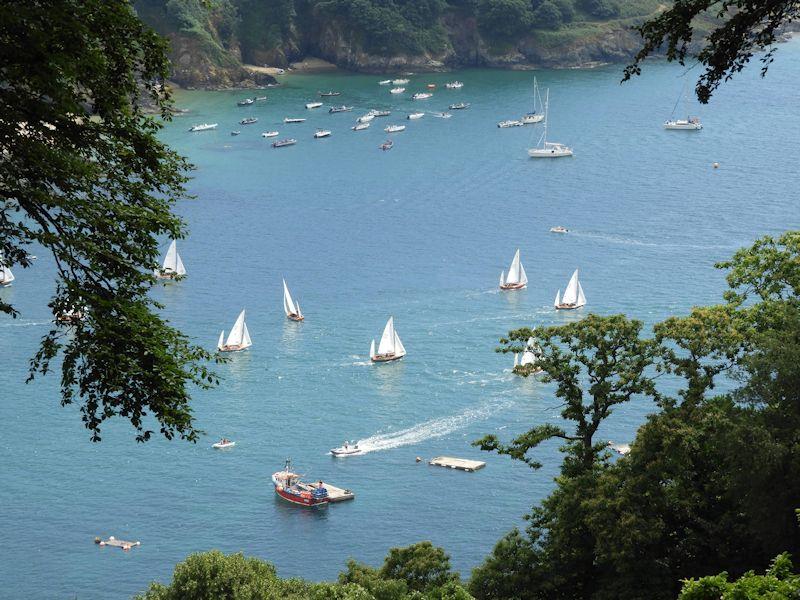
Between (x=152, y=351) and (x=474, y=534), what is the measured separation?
55.7 meters

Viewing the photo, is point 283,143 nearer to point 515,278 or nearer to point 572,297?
point 515,278

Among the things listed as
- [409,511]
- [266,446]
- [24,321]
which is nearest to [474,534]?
[409,511]

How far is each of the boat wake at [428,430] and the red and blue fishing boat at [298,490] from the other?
668 cm

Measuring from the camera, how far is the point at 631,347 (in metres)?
51.8

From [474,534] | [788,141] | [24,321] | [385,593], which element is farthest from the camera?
[788,141]

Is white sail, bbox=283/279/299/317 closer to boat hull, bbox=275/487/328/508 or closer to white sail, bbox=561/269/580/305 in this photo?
white sail, bbox=561/269/580/305

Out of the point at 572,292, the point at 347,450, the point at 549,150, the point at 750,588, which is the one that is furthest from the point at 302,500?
the point at 549,150

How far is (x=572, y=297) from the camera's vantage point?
4510 inches

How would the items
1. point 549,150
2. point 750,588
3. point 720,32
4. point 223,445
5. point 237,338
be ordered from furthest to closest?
point 549,150
point 237,338
point 223,445
point 750,588
point 720,32

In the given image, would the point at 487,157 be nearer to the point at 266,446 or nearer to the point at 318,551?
the point at 266,446

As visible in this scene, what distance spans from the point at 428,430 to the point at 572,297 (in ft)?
94.2

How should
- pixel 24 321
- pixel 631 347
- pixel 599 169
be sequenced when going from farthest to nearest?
pixel 599 169 → pixel 24 321 → pixel 631 347

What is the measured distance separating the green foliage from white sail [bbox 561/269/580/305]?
85453 millimetres

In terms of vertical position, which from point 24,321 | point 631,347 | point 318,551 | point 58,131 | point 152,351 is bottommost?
point 318,551
